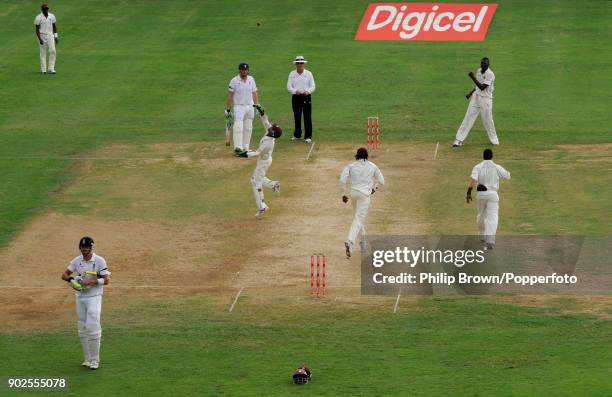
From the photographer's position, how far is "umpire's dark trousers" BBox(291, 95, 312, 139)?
3894 centimetres

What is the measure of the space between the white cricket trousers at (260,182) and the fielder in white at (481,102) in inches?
287

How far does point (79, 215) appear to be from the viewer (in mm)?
33500

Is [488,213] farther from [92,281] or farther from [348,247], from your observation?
[92,281]

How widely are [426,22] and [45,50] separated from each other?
530 inches

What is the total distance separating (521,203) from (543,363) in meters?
10.2

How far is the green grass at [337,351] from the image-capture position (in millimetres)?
23234

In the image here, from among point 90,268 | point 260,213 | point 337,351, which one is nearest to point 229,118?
point 260,213

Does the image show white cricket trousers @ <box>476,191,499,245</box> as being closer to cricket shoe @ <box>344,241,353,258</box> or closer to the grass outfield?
the grass outfield

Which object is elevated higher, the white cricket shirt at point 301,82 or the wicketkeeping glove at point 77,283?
the white cricket shirt at point 301,82

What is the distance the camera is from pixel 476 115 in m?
38.2

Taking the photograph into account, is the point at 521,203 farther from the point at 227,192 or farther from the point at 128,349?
the point at 128,349

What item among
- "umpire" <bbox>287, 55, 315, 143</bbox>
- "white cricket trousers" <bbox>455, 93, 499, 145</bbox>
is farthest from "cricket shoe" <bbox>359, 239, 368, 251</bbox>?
"umpire" <bbox>287, 55, 315, 143</bbox>

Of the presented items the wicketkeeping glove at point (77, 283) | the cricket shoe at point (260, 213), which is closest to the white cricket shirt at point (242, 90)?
the cricket shoe at point (260, 213)

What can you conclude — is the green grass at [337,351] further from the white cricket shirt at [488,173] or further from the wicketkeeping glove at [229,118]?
the wicketkeeping glove at [229,118]
